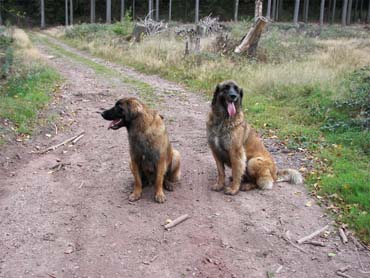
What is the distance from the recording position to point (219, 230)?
4.98 metres

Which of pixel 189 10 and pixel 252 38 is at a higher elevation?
pixel 189 10

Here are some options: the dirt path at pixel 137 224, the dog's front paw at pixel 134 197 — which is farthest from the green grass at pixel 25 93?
the dog's front paw at pixel 134 197

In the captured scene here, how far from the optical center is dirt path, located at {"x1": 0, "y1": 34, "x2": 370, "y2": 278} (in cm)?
429

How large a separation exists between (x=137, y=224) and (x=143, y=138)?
105 cm

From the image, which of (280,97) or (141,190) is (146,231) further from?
(280,97)

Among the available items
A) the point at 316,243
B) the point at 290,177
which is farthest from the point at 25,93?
the point at 316,243

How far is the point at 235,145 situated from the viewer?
5770mm

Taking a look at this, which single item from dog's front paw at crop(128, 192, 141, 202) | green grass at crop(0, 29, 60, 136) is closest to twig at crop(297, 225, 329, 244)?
dog's front paw at crop(128, 192, 141, 202)

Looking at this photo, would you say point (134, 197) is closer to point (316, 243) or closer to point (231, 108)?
point (231, 108)

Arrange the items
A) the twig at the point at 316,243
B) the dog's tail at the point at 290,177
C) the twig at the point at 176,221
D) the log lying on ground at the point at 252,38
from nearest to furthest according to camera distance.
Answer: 1. the twig at the point at 316,243
2. the twig at the point at 176,221
3. the dog's tail at the point at 290,177
4. the log lying on ground at the point at 252,38

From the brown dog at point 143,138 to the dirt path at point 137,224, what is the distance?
311 millimetres

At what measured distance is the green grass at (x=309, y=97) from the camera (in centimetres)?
620

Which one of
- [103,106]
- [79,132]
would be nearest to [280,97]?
[103,106]

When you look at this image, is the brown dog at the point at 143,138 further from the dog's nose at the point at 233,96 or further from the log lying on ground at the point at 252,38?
the log lying on ground at the point at 252,38
